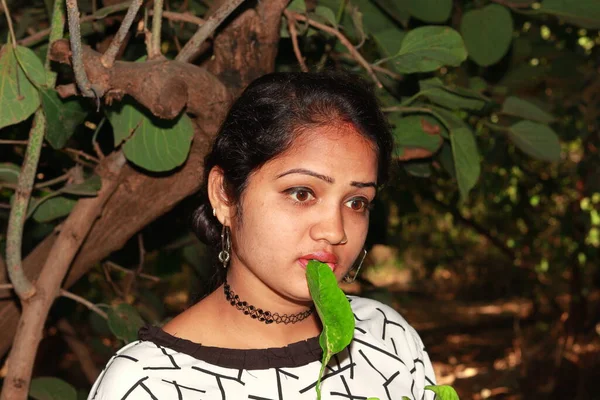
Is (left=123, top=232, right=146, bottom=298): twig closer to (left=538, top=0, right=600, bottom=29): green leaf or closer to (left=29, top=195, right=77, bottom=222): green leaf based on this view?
(left=29, top=195, right=77, bottom=222): green leaf

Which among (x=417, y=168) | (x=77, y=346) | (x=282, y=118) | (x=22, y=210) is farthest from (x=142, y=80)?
(x=77, y=346)

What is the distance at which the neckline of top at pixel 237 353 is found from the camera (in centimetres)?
114

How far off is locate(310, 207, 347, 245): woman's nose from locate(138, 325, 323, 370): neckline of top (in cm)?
21

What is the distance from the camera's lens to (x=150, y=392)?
1.07 meters

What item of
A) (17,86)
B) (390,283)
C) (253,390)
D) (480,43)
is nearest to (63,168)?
(17,86)

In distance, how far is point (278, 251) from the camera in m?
1.08

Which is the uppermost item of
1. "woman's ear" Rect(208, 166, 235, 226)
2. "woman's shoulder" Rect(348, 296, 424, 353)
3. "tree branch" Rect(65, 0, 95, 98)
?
"tree branch" Rect(65, 0, 95, 98)

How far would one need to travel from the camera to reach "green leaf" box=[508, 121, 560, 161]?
1.58 meters

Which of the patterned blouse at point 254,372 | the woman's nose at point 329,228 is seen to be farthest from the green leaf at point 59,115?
the woman's nose at point 329,228

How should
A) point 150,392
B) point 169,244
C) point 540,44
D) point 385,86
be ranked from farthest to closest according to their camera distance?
point 540,44, point 169,244, point 385,86, point 150,392

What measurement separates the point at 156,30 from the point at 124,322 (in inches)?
20.5

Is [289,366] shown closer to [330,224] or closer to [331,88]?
[330,224]

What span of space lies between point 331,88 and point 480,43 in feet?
1.53

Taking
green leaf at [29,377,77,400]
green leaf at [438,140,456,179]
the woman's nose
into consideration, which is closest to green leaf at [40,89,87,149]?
the woman's nose
